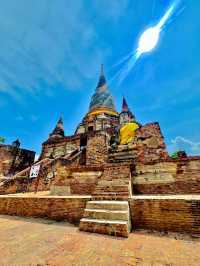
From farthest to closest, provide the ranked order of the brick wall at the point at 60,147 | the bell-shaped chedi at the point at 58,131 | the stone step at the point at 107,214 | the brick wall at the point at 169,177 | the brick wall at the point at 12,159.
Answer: the bell-shaped chedi at the point at 58,131, the brick wall at the point at 12,159, the brick wall at the point at 60,147, the brick wall at the point at 169,177, the stone step at the point at 107,214

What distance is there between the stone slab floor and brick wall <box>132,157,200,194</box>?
193 cm

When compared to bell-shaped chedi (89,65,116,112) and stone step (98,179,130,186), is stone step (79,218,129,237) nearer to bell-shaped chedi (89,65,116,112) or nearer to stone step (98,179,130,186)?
stone step (98,179,130,186)

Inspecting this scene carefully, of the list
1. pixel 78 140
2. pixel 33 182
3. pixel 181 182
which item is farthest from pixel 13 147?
pixel 181 182

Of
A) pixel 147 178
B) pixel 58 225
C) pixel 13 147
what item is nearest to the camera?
pixel 58 225

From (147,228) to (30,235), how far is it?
2379 mm

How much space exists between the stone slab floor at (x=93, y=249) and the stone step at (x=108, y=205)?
546 millimetres

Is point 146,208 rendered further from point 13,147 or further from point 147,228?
point 13,147

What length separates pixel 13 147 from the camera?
1897 cm

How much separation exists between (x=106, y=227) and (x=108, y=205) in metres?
0.51

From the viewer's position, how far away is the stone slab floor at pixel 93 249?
6.43 feet

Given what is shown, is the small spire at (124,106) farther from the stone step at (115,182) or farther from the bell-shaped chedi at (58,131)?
the stone step at (115,182)

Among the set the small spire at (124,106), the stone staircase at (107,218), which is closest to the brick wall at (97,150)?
the stone staircase at (107,218)

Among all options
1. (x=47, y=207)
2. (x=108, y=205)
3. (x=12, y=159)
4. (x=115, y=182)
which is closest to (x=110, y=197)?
(x=108, y=205)

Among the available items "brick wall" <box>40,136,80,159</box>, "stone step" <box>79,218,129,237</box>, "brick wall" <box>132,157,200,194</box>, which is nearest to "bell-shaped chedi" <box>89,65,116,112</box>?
"brick wall" <box>40,136,80,159</box>
